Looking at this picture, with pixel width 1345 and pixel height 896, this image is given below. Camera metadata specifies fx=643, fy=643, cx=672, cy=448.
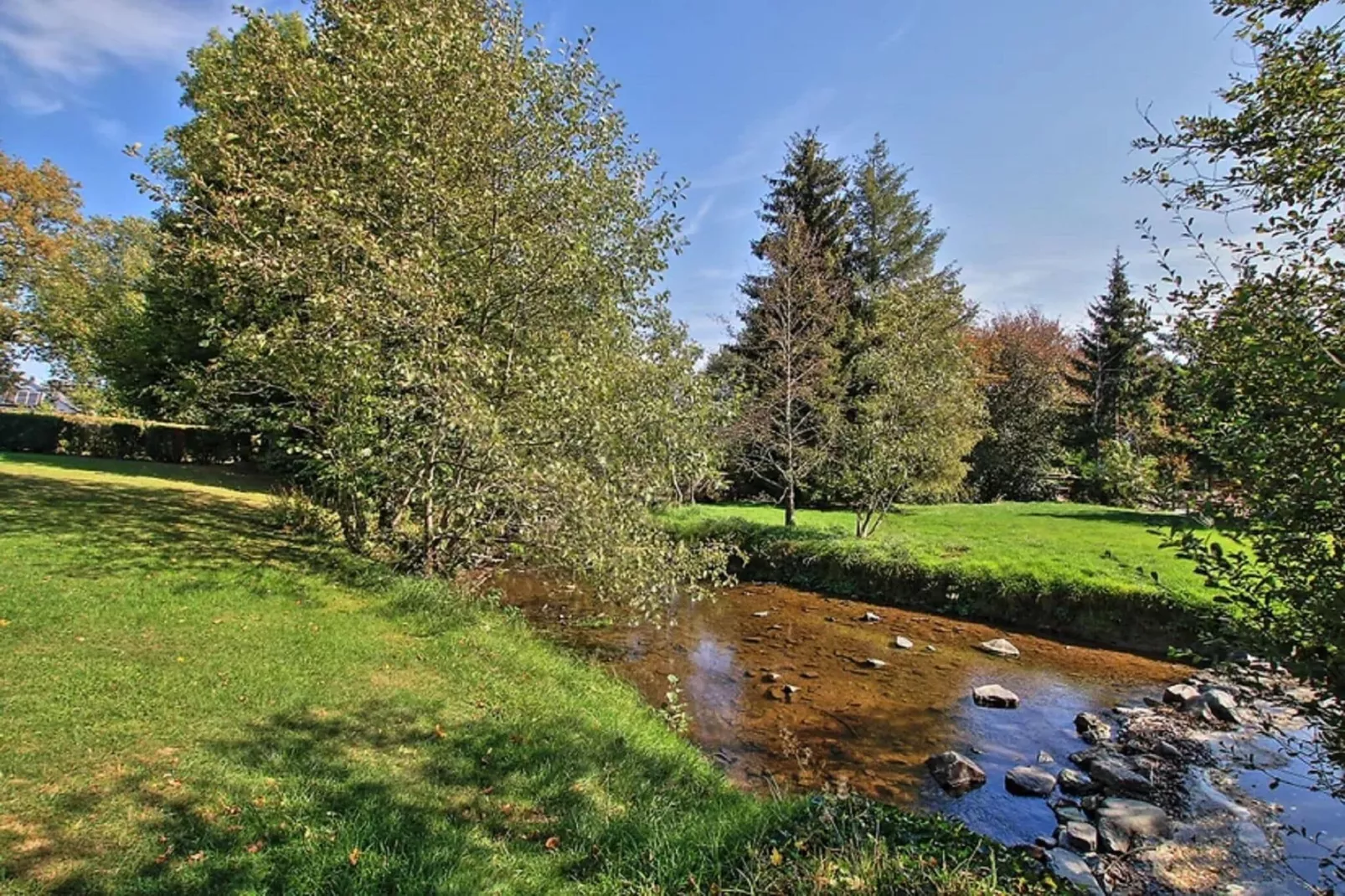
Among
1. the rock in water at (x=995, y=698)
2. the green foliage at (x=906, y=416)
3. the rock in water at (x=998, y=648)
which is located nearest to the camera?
the rock in water at (x=995, y=698)

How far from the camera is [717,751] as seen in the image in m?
7.31

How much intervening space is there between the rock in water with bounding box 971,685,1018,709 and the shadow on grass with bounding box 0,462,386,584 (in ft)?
28.5

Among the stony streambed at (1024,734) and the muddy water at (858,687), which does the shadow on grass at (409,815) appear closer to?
the muddy water at (858,687)

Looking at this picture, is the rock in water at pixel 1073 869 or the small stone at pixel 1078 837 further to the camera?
the small stone at pixel 1078 837

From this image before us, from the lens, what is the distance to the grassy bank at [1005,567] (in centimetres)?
1153

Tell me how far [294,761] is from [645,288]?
24.2 feet

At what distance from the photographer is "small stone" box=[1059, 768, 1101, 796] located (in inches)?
263

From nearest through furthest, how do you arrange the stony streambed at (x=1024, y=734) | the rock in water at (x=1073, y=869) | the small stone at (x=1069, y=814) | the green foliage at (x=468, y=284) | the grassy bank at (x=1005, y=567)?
the rock in water at (x=1073, y=869)
the stony streambed at (x=1024, y=734)
the small stone at (x=1069, y=814)
the green foliage at (x=468, y=284)
the grassy bank at (x=1005, y=567)

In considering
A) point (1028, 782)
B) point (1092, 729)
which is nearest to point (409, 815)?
point (1028, 782)

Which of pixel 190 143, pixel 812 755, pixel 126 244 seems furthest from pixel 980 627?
pixel 126 244

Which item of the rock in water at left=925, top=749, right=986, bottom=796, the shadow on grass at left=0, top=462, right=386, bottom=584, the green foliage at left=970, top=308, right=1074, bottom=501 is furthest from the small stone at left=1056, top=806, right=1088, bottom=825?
the green foliage at left=970, top=308, right=1074, bottom=501

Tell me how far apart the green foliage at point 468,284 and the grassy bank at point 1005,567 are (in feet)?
22.6

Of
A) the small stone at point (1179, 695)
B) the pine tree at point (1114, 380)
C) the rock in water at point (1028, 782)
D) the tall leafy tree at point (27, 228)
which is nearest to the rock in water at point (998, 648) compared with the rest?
the small stone at point (1179, 695)

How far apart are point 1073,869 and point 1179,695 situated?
561 cm
